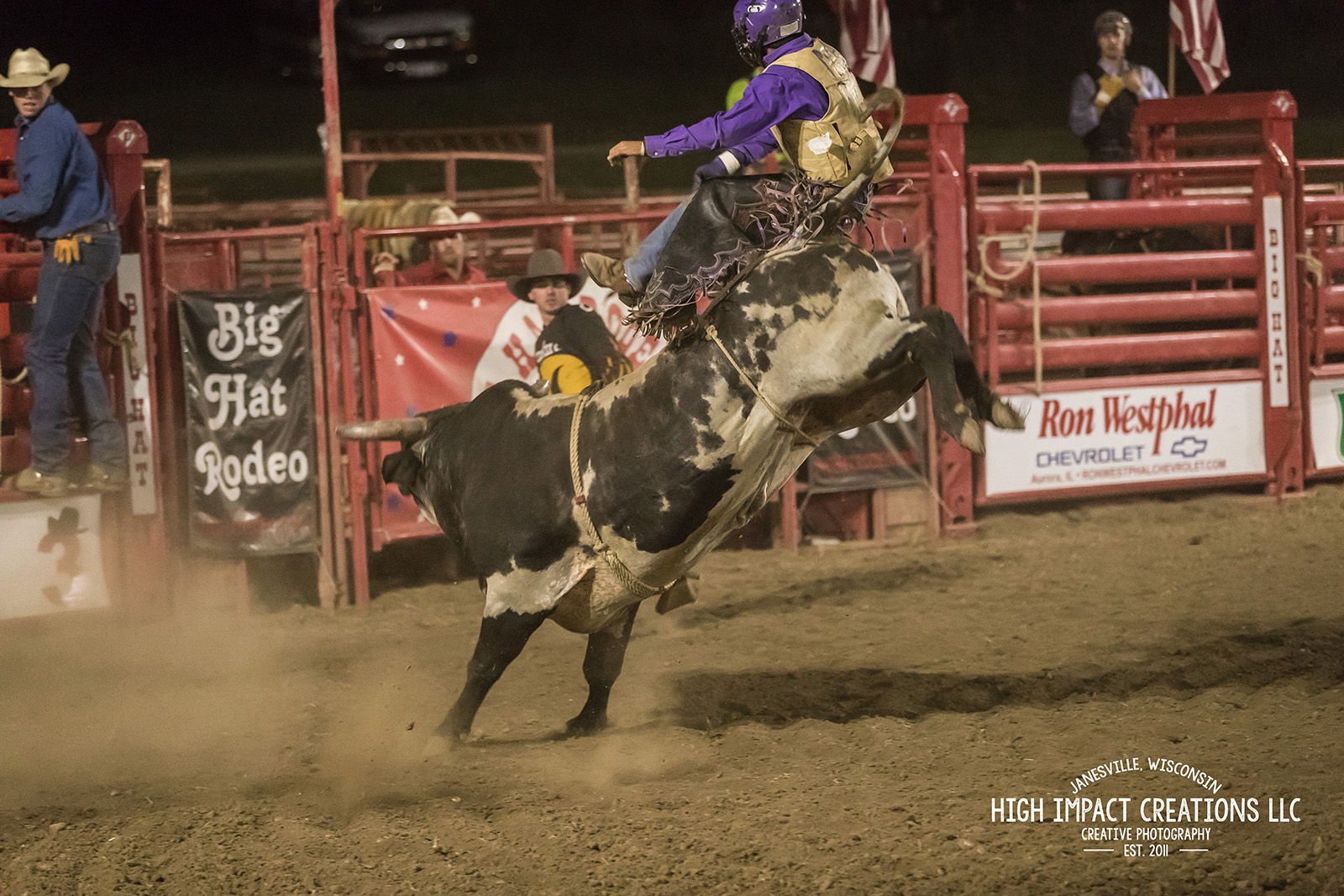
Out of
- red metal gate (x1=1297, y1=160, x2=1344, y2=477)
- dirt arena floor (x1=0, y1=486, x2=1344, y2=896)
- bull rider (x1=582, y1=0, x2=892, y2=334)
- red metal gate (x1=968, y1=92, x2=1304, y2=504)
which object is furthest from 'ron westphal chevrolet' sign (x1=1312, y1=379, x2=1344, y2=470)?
bull rider (x1=582, y1=0, x2=892, y2=334)

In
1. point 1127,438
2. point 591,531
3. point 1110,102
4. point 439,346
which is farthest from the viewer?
point 1110,102

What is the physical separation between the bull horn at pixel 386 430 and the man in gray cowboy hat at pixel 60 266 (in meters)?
2.43

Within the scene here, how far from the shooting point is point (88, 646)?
6.21 meters

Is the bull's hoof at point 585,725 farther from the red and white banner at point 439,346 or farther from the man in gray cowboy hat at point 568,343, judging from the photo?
the red and white banner at point 439,346

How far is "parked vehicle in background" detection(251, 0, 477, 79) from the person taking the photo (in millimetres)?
17500

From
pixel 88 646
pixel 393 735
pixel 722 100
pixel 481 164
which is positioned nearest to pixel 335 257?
pixel 88 646

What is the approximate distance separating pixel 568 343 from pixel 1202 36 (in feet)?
20.2

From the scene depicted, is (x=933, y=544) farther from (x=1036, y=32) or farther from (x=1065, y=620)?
(x=1036, y=32)

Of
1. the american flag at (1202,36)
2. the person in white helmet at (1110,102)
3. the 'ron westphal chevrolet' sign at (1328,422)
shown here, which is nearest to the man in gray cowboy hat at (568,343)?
the person in white helmet at (1110,102)

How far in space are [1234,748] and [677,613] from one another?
10.1 feet

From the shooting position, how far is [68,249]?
19.3 ft

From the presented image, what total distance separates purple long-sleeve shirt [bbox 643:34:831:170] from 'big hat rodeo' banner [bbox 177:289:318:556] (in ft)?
11.5

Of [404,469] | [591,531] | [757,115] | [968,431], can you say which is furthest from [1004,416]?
[404,469]

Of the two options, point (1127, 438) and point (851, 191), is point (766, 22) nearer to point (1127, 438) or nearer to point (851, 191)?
point (851, 191)
